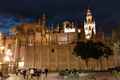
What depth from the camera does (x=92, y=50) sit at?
3756 cm

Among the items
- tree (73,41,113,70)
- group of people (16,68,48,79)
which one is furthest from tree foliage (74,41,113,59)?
group of people (16,68,48,79)

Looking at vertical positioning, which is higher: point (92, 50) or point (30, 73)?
point (92, 50)

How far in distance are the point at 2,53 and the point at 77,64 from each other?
12622mm

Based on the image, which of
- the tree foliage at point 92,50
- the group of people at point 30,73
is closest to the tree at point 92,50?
the tree foliage at point 92,50

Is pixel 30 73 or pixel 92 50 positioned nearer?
pixel 30 73

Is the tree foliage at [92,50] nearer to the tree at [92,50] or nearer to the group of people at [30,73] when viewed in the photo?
the tree at [92,50]

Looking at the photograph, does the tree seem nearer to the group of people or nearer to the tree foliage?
the tree foliage

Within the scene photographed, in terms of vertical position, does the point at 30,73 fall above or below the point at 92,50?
below

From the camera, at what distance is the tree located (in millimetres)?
37281

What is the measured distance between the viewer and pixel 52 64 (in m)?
39.2

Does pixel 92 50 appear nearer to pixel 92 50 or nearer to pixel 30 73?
pixel 92 50

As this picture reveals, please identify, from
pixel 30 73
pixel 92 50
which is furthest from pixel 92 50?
pixel 30 73

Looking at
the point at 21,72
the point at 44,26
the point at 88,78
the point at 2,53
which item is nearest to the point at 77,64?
the point at 88,78

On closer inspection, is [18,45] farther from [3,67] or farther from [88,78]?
[88,78]
